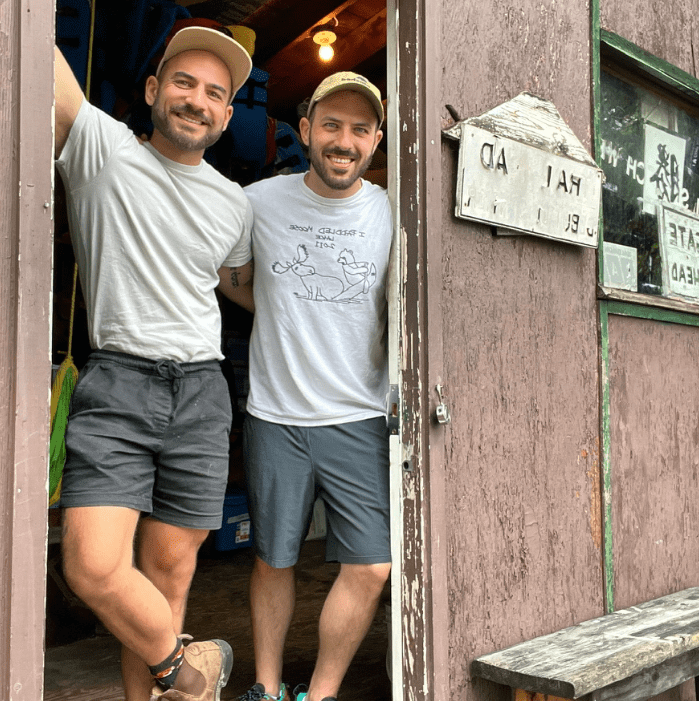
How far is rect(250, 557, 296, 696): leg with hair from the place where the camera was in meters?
2.66

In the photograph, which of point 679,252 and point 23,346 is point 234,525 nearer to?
point 679,252

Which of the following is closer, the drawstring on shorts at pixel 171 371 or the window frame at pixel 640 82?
the drawstring on shorts at pixel 171 371

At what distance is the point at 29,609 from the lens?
5.58 feet

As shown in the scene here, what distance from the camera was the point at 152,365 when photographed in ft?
7.36

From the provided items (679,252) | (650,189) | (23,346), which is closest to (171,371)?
(23,346)

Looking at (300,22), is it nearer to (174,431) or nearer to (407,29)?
(407,29)

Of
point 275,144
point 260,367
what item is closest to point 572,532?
point 260,367

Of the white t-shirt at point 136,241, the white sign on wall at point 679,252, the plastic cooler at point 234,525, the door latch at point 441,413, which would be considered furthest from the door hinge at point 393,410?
the plastic cooler at point 234,525

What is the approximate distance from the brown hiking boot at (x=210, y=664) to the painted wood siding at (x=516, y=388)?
2.39 feet

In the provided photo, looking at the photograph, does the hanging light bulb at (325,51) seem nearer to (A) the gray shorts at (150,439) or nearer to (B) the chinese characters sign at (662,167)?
(B) the chinese characters sign at (662,167)

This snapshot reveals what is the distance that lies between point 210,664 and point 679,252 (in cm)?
277

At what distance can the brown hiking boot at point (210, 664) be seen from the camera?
2297mm

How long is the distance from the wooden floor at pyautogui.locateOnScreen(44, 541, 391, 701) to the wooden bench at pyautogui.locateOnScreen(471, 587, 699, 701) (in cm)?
63

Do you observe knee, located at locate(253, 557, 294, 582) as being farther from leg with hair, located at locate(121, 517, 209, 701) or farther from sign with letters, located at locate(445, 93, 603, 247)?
sign with letters, located at locate(445, 93, 603, 247)
